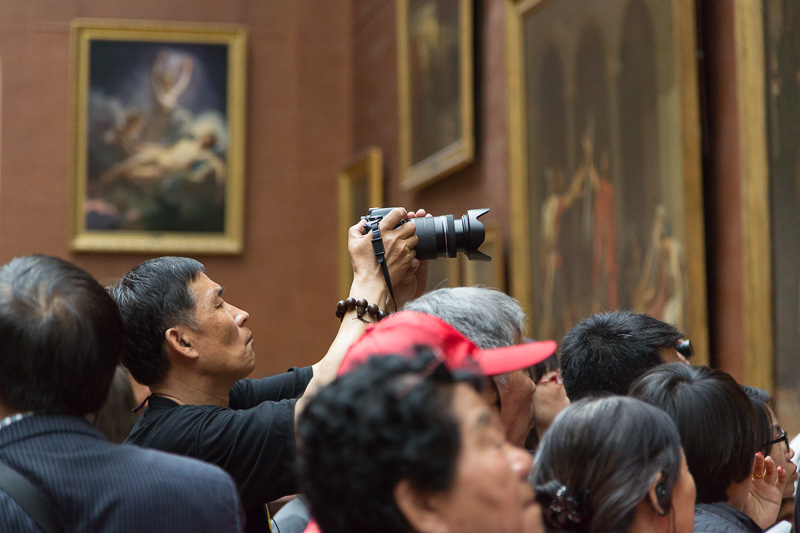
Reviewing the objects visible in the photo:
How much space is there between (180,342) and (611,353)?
1.48m

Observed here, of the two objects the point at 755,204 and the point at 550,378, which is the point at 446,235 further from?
the point at 755,204

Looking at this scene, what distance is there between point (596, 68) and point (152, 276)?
15.6ft

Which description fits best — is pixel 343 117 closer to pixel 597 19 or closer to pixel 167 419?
pixel 597 19

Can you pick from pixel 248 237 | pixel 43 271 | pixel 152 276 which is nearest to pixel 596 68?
pixel 152 276

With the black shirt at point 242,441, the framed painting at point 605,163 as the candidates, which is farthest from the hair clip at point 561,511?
the framed painting at point 605,163

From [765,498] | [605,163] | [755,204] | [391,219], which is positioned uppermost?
[605,163]

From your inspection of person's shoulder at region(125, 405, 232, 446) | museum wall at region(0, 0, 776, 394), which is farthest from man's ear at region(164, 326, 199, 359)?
museum wall at region(0, 0, 776, 394)

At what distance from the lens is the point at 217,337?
335 cm

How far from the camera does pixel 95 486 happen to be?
203 centimetres

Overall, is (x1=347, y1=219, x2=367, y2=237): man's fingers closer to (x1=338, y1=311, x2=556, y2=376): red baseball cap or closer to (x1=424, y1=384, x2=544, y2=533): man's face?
(x1=338, y1=311, x2=556, y2=376): red baseball cap

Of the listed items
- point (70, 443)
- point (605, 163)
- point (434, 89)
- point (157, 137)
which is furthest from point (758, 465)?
point (157, 137)

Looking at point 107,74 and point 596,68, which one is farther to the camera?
point 107,74

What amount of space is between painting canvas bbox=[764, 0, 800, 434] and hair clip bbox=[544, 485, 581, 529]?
11.0 feet

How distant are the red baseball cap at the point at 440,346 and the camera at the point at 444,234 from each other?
1.09 m
